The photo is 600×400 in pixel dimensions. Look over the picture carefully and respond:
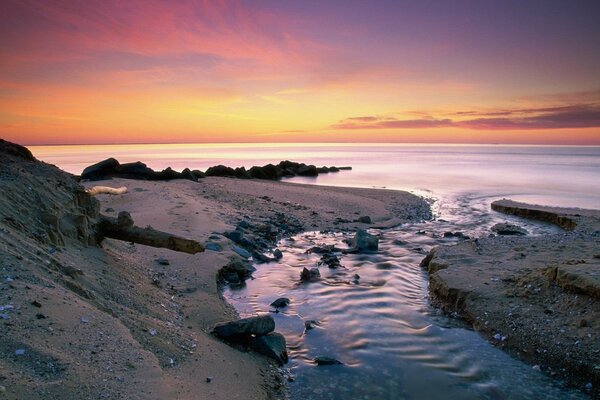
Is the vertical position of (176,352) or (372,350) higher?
(176,352)

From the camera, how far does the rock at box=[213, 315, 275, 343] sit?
7.46 m

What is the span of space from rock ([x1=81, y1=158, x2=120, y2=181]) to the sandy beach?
64.9 feet

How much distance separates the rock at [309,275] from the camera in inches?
470

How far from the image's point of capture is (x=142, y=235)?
27.4ft

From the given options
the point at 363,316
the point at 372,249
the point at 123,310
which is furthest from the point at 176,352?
the point at 372,249

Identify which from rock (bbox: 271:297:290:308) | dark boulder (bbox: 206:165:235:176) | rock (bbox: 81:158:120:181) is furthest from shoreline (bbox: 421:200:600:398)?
dark boulder (bbox: 206:165:235:176)

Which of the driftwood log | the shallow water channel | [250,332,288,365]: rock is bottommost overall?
the shallow water channel

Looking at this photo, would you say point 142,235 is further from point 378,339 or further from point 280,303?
point 378,339

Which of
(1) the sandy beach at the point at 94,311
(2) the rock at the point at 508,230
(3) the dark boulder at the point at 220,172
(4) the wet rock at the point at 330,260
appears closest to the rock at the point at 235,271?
(1) the sandy beach at the point at 94,311

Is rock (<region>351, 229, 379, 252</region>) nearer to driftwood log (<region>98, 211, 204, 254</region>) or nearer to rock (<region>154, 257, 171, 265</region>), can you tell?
rock (<region>154, 257, 171, 265</region>)

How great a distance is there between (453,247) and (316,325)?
7012 millimetres

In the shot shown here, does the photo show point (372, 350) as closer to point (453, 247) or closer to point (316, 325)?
point (316, 325)

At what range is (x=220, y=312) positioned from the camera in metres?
8.77

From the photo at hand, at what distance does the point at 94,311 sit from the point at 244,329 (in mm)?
2612
